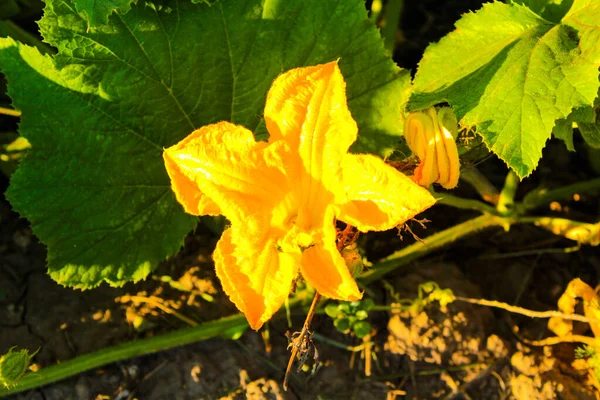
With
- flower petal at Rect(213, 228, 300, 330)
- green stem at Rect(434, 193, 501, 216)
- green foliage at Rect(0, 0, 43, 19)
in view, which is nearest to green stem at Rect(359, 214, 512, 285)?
green stem at Rect(434, 193, 501, 216)

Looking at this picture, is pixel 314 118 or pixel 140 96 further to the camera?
pixel 140 96

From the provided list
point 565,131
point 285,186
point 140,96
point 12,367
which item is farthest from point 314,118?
point 12,367

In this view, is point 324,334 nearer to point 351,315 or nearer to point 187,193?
point 351,315

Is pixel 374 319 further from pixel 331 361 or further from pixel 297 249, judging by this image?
pixel 297 249

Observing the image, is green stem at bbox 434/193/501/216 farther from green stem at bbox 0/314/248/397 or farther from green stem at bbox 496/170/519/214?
green stem at bbox 0/314/248/397

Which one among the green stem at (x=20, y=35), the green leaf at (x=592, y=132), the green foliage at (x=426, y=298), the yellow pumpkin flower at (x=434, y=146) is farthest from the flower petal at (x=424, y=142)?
the green stem at (x=20, y=35)

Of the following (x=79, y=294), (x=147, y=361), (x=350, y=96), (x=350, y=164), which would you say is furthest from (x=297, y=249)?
(x=79, y=294)
